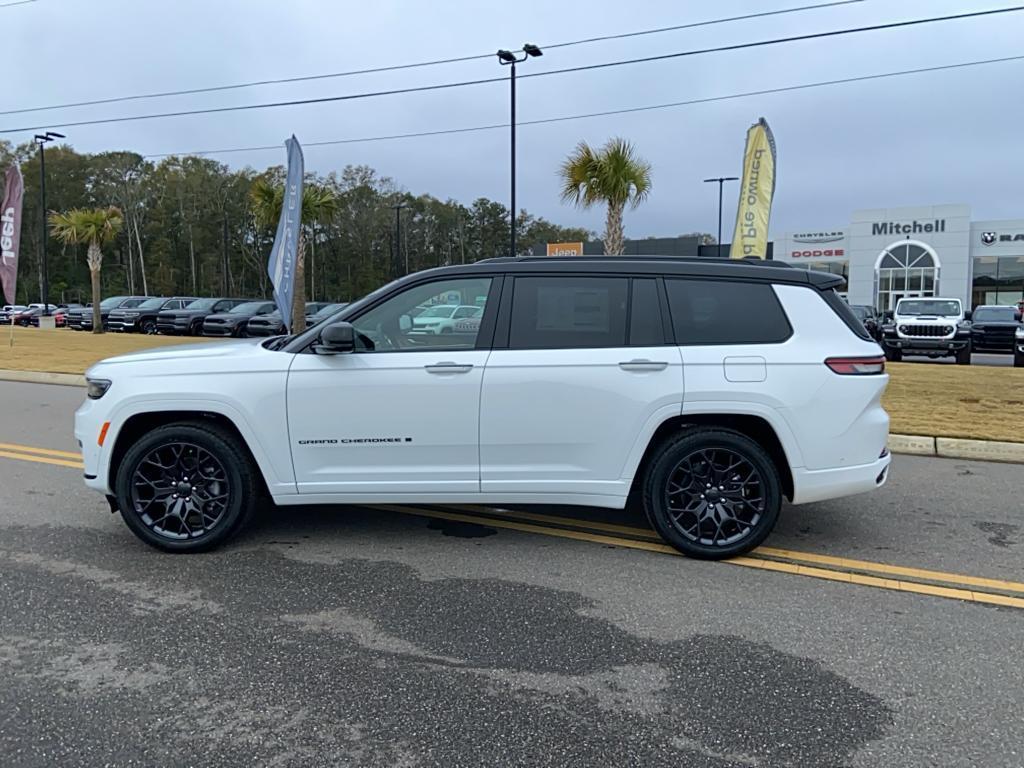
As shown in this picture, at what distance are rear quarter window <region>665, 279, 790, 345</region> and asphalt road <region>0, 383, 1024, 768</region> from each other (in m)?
1.39

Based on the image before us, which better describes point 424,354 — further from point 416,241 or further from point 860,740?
point 416,241

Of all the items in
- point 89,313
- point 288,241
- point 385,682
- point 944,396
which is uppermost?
point 288,241

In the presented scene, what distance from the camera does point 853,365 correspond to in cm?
459

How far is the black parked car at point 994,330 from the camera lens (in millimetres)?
23453

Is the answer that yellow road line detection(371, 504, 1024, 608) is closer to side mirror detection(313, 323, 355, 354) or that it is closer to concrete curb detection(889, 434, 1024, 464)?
side mirror detection(313, 323, 355, 354)

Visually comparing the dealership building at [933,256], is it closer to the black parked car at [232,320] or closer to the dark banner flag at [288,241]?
the black parked car at [232,320]

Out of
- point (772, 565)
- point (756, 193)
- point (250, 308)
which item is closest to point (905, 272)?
point (756, 193)

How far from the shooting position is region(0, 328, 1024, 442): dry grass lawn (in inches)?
329

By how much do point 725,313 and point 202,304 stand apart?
3326cm

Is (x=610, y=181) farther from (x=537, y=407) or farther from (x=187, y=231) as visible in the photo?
(x=187, y=231)

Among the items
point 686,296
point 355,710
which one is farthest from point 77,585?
point 686,296

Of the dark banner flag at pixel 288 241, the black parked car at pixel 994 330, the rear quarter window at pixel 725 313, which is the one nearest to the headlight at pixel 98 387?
the rear quarter window at pixel 725 313

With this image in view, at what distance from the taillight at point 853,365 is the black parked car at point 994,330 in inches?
867

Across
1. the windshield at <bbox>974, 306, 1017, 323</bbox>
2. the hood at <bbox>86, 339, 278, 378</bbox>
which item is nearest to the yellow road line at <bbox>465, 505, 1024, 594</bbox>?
the hood at <bbox>86, 339, 278, 378</bbox>
